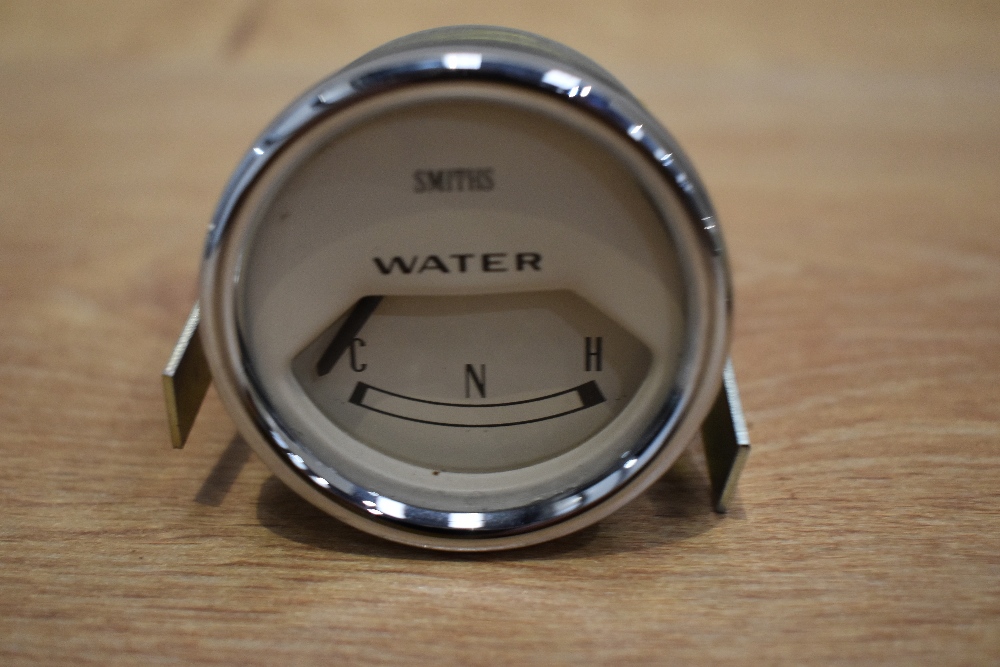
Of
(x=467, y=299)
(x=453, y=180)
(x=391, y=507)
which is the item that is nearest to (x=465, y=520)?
(x=391, y=507)

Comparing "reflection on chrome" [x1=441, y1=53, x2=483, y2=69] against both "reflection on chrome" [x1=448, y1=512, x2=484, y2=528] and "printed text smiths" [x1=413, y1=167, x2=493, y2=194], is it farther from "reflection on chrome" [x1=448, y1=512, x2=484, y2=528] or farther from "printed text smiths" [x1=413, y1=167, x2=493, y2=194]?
"reflection on chrome" [x1=448, y1=512, x2=484, y2=528]

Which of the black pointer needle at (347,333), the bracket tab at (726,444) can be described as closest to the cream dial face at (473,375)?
the black pointer needle at (347,333)

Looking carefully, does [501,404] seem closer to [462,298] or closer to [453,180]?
[462,298]

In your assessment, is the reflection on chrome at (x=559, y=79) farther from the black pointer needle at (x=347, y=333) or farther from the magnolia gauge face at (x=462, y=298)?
the black pointer needle at (x=347, y=333)

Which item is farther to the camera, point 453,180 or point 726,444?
point 726,444

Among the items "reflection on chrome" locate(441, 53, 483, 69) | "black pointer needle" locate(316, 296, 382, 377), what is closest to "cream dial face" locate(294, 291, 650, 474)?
"black pointer needle" locate(316, 296, 382, 377)

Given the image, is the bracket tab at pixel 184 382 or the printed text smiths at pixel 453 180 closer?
the printed text smiths at pixel 453 180
